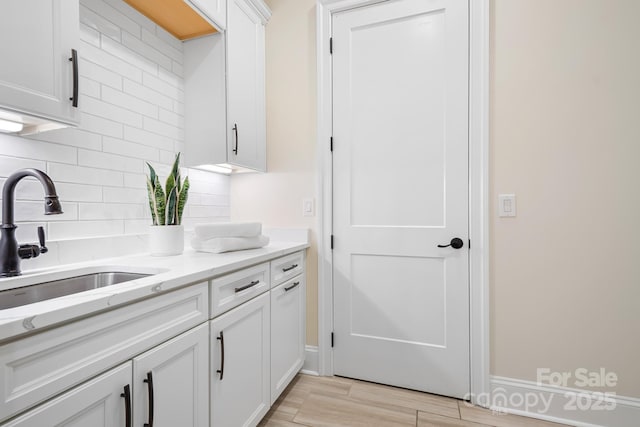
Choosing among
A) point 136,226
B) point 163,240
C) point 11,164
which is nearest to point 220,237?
point 163,240

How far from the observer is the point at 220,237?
1.56m

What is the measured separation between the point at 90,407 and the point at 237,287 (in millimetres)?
639

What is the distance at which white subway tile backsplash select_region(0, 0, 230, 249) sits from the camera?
47.4 inches

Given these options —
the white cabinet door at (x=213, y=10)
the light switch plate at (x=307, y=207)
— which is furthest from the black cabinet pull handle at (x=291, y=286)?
the white cabinet door at (x=213, y=10)

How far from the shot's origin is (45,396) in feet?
2.17

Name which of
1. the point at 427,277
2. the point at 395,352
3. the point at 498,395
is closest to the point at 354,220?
the point at 427,277

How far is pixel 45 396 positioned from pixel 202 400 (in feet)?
1.85

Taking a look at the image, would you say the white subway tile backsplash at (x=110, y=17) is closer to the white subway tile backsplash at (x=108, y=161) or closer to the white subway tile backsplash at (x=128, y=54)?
the white subway tile backsplash at (x=128, y=54)

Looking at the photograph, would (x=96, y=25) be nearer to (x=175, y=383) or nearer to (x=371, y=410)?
(x=175, y=383)

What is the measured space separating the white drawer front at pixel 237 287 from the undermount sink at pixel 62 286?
0.23 m

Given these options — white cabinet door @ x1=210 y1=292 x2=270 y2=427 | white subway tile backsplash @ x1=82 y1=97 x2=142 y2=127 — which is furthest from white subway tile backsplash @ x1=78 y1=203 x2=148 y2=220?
white cabinet door @ x1=210 y1=292 x2=270 y2=427

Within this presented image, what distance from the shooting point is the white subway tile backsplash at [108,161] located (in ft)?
4.48

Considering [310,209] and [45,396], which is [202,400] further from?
[310,209]

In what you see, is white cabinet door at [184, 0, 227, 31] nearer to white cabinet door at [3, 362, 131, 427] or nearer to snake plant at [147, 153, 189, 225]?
snake plant at [147, 153, 189, 225]
